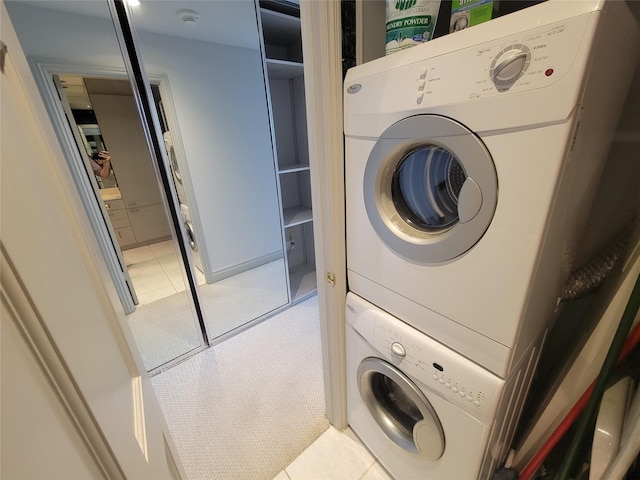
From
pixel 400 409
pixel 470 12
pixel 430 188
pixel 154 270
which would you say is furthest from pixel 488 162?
pixel 154 270

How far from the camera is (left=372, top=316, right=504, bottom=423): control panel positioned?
701mm

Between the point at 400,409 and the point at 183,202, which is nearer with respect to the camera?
the point at 400,409

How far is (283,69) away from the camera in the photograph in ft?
6.25

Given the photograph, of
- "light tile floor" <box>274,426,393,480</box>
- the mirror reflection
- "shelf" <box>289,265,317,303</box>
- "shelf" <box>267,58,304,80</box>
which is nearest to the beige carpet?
"light tile floor" <box>274,426,393,480</box>

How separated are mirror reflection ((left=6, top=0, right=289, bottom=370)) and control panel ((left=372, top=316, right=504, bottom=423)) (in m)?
1.34

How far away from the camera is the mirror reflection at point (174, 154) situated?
133 cm

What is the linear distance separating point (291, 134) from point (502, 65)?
1.99 meters

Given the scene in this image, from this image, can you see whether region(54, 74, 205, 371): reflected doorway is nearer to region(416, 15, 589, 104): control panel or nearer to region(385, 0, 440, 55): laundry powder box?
region(385, 0, 440, 55): laundry powder box

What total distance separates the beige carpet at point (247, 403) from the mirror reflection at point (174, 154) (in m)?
0.21

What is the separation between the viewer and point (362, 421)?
1.20m

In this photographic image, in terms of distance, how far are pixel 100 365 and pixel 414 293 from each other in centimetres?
75

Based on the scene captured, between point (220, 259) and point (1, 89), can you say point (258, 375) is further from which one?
point (1, 89)

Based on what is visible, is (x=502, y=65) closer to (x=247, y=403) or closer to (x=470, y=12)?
(x=470, y=12)

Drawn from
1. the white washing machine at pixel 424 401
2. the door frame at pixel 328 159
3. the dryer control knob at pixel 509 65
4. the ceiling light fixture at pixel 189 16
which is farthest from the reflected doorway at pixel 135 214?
the dryer control knob at pixel 509 65
